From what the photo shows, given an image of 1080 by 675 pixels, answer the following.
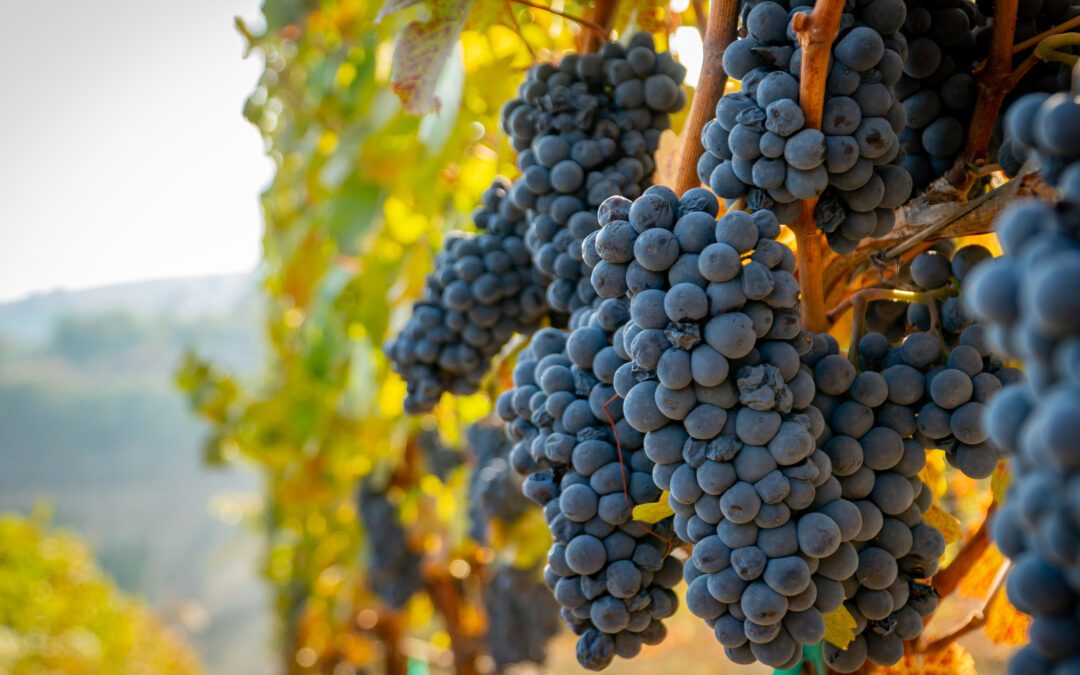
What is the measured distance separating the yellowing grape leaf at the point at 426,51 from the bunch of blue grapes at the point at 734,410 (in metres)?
0.35

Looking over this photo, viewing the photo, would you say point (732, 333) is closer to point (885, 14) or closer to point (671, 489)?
point (671, 489)

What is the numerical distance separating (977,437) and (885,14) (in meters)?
0.26

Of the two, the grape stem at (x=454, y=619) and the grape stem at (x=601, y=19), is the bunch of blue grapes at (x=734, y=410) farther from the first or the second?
the grape stem at (x=454, y=619)

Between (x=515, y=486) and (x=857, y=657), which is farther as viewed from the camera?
(x=515, y=486)

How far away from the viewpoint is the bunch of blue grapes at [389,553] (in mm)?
1995

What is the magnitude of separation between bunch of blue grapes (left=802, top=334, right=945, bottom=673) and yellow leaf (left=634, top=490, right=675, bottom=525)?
97mm

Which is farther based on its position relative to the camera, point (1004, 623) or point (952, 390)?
point (1004, 623)

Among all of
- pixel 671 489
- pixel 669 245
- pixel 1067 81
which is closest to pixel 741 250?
pixel 669 245

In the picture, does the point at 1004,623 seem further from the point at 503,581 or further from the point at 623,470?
the point at 503,581

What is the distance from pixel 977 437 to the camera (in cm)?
47

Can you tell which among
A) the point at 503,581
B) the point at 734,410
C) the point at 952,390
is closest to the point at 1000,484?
the point at 952,390

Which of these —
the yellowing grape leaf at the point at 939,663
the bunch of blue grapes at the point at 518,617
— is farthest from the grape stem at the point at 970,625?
the bunch of blue grapes at the point at 518,617

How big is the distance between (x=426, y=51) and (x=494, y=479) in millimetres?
932

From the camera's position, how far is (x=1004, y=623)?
29.8 inches
